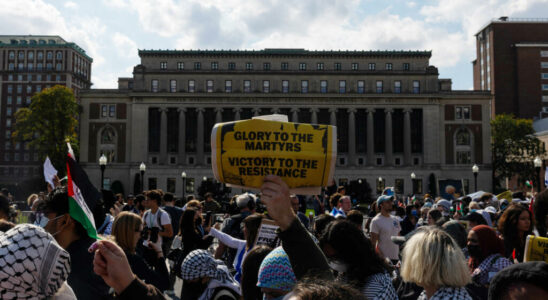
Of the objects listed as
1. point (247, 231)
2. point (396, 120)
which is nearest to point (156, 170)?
point (396, 120)

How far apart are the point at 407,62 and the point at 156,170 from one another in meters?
50.3

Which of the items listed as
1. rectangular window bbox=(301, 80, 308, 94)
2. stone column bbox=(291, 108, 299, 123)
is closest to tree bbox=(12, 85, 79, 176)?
stone column bbox=(291, 108, 299, 123)

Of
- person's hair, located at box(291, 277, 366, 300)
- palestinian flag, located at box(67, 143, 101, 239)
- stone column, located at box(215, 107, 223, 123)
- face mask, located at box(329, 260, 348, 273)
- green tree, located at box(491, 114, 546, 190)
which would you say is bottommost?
face mask, located at box(329, 260, 348, 273)

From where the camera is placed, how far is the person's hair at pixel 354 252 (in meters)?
4.45

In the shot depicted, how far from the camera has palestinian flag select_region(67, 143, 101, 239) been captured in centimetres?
479

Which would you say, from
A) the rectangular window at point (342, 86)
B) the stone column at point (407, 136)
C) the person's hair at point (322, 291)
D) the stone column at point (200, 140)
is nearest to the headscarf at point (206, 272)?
the person's hair at point (322, 291)

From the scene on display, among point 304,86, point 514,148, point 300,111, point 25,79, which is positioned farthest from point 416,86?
point 25,79

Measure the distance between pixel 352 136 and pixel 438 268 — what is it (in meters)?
84.7

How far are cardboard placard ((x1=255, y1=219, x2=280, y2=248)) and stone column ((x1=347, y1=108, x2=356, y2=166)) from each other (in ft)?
268

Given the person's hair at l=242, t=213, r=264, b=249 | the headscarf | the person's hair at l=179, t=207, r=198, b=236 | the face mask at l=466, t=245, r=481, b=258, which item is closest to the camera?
the headscarf

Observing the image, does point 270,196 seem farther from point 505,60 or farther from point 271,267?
point 505,60

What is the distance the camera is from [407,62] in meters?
92.2

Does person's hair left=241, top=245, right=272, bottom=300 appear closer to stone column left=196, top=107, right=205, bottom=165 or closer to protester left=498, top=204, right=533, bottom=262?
protester left=498, top=204, right=533, bottom=262

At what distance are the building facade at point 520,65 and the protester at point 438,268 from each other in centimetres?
10824
